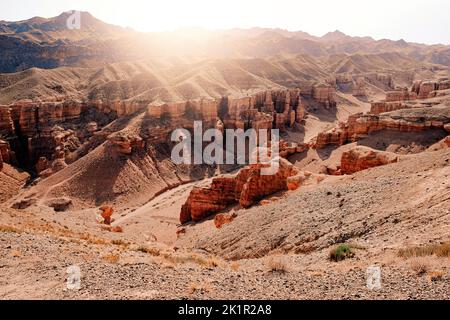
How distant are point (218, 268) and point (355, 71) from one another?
12689 cm

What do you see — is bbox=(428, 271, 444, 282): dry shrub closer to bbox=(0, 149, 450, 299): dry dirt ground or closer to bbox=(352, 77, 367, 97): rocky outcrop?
bbox=(0, 149, 450, 299): dry dirt ground

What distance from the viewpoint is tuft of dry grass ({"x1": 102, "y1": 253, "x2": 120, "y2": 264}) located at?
36.5 ft

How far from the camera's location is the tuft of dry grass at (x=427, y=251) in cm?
911

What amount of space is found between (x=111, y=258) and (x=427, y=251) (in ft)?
28.2

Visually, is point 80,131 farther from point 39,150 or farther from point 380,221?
point 380,221

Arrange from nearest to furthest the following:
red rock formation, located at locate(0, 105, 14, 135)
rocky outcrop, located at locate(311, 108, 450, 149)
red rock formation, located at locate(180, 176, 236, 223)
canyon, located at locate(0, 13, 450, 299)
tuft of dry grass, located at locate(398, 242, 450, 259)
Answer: tuft of dry grass, located at locate(398, 242, 450, 259)
canyon, located at locate(0, 13, 450, 299)
red rock formation, located at locate(180, 176, 236, 223)
rocky outcrop, located at locate(311, 108, 450, 149)
red rock formation, located at locate(0, 105, 14, 135)

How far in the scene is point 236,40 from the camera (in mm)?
177125

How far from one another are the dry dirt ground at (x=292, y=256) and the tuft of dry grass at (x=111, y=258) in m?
0.06

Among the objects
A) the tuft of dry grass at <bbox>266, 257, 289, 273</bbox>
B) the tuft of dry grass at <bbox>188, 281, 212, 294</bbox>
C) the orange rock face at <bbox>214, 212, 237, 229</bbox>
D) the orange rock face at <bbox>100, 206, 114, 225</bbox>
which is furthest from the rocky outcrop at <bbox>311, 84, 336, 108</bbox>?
the tuft of dry grass at <bbox>188, 281, 212, 294</bbox>

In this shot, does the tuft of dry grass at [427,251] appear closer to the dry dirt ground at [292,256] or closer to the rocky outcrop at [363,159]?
the dry dirt ground at [292,256]

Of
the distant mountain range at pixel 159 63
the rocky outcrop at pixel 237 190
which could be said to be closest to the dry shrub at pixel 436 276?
the rocky outcrop at pixel 237 190

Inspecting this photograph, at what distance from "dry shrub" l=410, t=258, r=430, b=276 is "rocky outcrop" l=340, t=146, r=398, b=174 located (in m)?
17.2

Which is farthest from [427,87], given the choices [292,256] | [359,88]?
[292,256]
